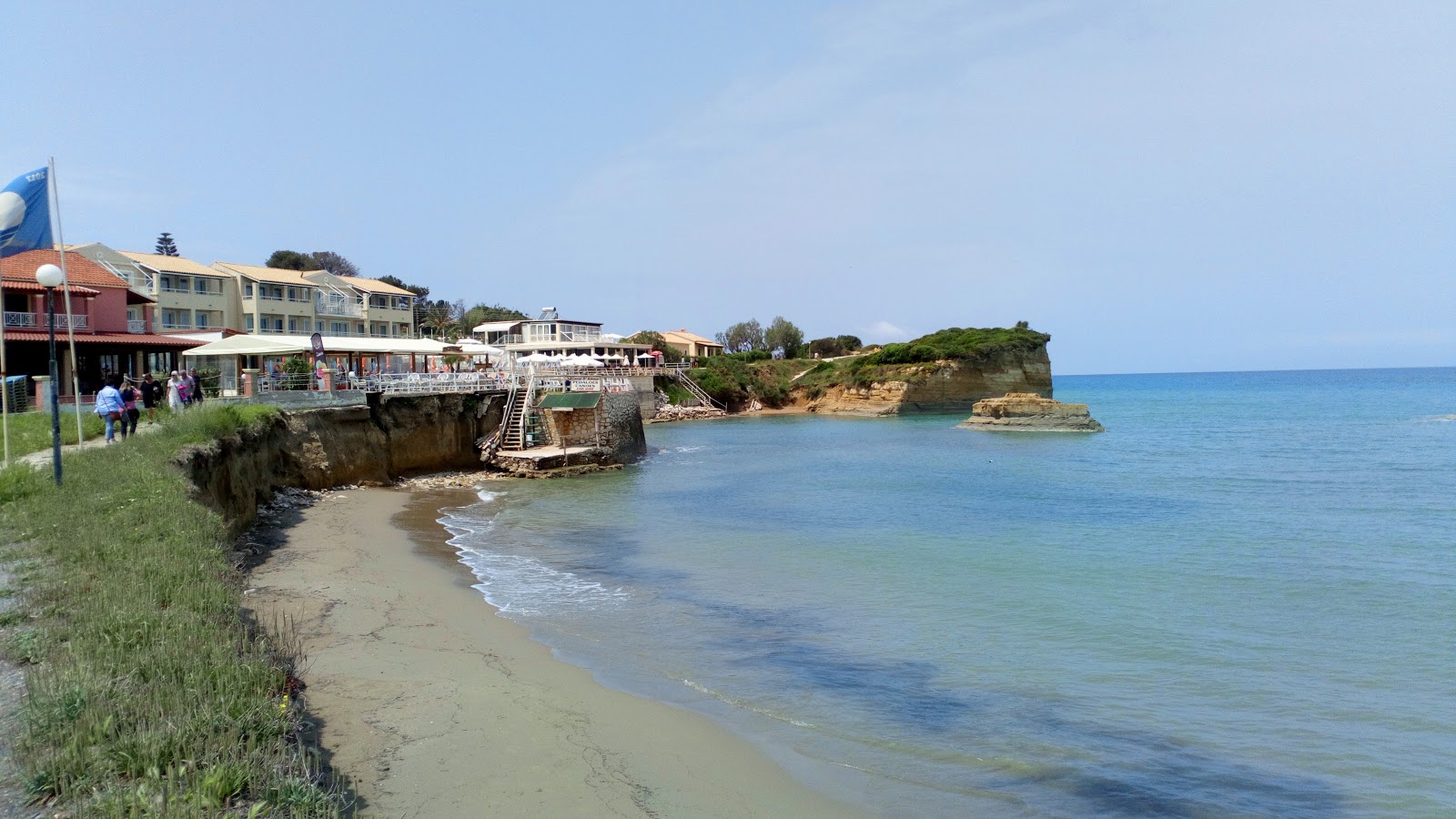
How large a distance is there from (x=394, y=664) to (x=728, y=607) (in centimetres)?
625

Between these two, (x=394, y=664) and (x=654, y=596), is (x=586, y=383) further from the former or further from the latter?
(x=394, y=664)

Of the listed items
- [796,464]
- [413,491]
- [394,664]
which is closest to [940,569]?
[394,664]

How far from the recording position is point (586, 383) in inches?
1689

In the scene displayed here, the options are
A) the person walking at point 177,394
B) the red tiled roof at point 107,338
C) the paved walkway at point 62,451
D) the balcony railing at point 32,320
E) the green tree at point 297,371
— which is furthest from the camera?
the balcony railing at point 32,320

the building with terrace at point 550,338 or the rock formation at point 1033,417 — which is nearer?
the rock formation at point 1033,417

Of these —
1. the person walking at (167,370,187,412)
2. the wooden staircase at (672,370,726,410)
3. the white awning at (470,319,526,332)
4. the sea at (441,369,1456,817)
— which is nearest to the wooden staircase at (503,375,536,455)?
the sea at (441,369,1456,817)

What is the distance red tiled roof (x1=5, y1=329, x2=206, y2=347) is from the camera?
32.0 meters

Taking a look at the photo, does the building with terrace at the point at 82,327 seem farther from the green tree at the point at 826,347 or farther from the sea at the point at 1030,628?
the green tree at the point at 826,347

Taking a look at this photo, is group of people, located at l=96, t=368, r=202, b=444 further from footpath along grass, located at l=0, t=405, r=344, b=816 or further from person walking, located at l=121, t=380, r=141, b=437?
footpath along grass, located at l=0, t=405, r=344, b=816

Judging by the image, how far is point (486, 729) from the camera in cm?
895

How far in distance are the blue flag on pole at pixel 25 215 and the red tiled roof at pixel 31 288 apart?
21.7m

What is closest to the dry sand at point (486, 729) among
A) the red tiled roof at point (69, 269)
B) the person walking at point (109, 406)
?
the person walking at point (109, 406)

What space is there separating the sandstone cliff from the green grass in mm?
73969

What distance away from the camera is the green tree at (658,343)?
107 m
